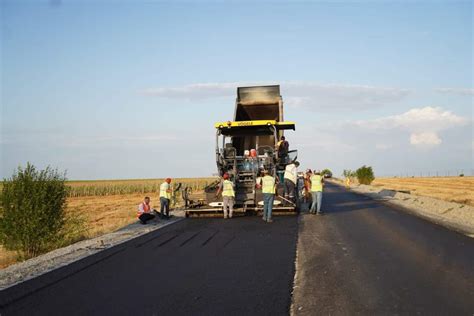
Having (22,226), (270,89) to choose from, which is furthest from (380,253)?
(270,89)

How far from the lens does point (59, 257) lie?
30.3 feet

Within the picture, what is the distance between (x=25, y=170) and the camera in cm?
1198

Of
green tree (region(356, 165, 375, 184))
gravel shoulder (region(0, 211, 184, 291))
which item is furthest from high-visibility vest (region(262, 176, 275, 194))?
green tree (region(356, 165, 375, 184))

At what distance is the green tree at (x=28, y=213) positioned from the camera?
11836mm

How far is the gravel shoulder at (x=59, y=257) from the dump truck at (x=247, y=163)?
2.32m

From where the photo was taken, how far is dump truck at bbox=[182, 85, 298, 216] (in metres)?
15.9

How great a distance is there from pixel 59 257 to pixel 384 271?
6140 millimetres

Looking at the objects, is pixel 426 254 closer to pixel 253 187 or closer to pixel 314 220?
pixel 314 220

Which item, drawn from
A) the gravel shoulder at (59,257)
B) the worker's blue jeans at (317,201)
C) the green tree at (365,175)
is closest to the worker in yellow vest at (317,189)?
the worker's blue jeans at (317,201)

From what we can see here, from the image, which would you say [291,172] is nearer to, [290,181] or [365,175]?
[290,181]

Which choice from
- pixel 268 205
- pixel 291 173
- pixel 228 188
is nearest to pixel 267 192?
pixel 268 205

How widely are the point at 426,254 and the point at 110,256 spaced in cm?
595

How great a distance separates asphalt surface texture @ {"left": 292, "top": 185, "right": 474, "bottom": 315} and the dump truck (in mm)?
3551

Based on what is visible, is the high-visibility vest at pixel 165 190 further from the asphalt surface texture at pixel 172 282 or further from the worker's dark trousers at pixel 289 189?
the asphalt surface texture at pixel 172 282
